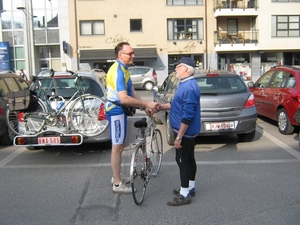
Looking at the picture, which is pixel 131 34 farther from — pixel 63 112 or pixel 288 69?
pixel 63 112

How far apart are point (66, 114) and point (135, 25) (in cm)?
2628

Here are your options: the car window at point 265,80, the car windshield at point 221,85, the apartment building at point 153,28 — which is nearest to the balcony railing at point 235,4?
the apartment building at point 153,28

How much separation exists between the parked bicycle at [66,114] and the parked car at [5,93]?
32.8 inches

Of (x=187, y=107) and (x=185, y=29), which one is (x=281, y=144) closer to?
(x=187, y=107)

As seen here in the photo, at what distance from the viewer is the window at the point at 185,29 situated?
1235 inches

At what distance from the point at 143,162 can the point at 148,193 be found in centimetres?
48

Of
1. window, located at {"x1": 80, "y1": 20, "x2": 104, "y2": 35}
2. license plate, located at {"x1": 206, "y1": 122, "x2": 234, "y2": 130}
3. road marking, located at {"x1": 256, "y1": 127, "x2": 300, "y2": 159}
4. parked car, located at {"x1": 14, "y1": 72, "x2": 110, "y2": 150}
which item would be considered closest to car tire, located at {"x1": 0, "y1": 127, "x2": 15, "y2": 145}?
parked car, located at {"x1": 14, "y1": 72, "x2": 110, "y2": 150}

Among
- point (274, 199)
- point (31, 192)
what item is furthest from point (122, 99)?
point (274, 199)

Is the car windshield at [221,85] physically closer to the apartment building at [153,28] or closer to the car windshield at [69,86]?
the car windshield at [69,86]

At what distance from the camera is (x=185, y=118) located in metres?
4.02

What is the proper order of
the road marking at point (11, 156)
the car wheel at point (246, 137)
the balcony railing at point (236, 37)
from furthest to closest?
the balcony railing at point (236, 37)
the car wheel at point (246, 137)
the road marking at point (11, 156)

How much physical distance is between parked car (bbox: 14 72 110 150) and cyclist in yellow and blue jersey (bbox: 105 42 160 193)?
1684 millimetres

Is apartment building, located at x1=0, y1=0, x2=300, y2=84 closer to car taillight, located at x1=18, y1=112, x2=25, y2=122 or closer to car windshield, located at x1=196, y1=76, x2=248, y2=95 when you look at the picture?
car windshield, located at x1=196, y1=76, x2=248, y2=95

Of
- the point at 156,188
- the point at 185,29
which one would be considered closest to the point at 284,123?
the point at 156,188
